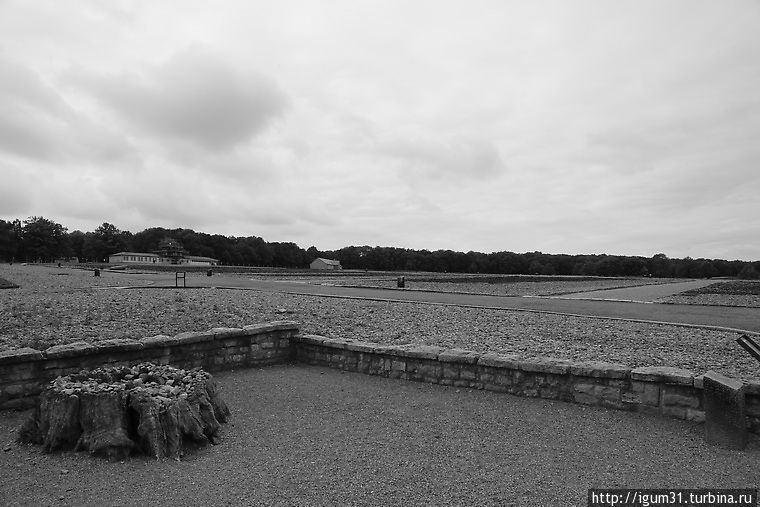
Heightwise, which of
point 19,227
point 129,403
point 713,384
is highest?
point 19,227

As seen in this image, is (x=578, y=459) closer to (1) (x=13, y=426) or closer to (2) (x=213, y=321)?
(1) (x=13, y=426)

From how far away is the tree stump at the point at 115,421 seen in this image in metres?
4.62

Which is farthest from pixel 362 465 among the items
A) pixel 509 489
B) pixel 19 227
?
pixel 19 227

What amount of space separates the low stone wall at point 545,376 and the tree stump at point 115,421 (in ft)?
11.7

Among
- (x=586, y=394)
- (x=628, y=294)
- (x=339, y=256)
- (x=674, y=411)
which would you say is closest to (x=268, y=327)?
(x=586, y=394)

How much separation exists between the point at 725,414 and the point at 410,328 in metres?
7.29

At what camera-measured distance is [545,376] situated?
21.9 ft

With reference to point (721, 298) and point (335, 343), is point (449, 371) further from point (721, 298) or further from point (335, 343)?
point (721, 298)

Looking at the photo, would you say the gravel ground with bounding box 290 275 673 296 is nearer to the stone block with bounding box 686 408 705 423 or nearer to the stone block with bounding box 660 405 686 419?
the stone block with bounding box 660 405 686 419

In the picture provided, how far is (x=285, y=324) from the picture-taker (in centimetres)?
951

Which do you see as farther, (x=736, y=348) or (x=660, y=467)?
(x=736, y=348)

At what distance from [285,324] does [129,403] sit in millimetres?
4739

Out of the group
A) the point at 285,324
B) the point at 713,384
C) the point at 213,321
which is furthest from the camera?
the point at 213,321

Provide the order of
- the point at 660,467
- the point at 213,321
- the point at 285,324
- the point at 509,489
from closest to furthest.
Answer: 1. the point at 509,489
2. the point at 660,467
3. the point at 285,324
4. the point at 213,321
